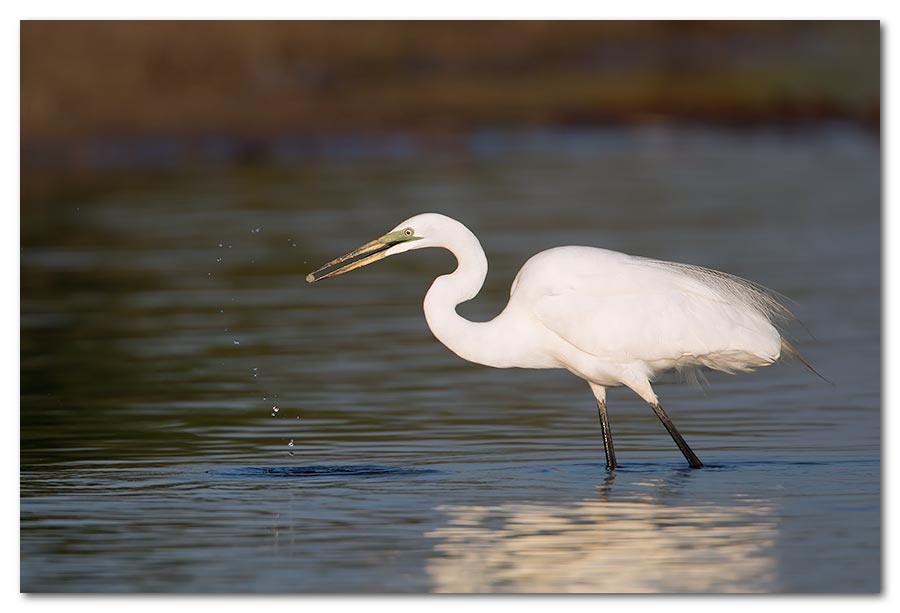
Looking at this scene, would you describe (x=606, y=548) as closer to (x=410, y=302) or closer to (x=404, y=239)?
(x=404, y=239)

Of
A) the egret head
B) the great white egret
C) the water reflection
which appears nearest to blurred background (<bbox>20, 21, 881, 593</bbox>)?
the water reflection

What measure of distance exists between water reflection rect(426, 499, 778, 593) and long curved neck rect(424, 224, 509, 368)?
3.31 ft

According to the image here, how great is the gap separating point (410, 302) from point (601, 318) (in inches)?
204

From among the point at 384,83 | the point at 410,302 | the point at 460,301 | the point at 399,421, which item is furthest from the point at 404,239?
the point at 384,83

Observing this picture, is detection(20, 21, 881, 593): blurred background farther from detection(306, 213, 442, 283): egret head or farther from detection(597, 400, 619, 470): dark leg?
detection(306, 213, 442, 283): egret head

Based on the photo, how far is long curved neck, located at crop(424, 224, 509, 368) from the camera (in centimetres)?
775

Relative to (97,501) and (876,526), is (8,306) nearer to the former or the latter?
(97,501)

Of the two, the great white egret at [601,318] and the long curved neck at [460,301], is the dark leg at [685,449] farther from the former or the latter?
the long curved neck at [460,301]

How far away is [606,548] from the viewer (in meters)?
6.36

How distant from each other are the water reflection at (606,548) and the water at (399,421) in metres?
0.01

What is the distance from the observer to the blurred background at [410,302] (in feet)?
21.5

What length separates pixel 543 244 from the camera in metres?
14.5

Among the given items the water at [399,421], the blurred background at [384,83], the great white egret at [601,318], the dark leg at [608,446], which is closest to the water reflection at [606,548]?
the water at [399,421]

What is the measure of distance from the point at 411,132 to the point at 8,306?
14538 mm
